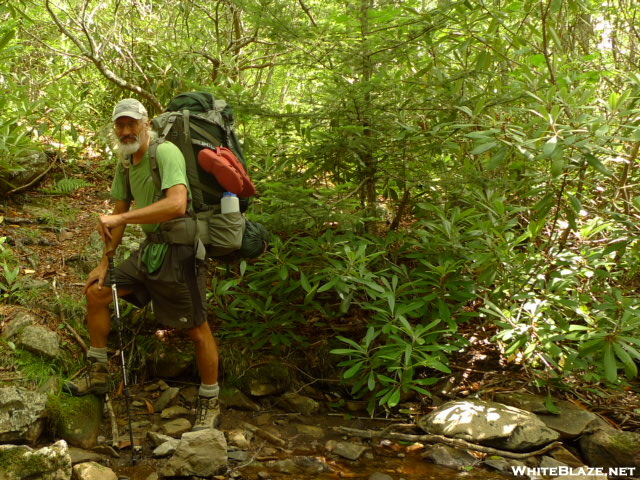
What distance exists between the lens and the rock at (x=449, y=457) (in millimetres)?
4141

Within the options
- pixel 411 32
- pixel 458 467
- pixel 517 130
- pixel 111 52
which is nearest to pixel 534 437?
pixel 458 467

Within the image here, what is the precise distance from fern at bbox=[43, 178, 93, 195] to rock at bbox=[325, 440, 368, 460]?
4.69 meters

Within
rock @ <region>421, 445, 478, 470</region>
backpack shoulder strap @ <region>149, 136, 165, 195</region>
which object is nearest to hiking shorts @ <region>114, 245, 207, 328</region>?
backpack shoulder strap @ <region>149, 136, 165, 195</region>

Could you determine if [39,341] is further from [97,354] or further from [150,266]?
[150,266]

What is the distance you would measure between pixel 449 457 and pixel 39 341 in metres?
3.42

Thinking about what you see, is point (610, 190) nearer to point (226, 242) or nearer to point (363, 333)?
point (363, 333)

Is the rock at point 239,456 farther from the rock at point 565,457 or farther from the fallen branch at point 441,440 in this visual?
the rock at point 565,457

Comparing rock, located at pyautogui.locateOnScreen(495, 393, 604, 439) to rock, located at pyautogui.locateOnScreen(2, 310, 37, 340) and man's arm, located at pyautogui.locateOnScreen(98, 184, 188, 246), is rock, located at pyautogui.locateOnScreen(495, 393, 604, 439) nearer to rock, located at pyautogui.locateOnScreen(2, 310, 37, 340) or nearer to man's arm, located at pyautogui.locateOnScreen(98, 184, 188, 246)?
man's arm, located at pyautogui.locateOnScreen(98, 184, 188, 246)

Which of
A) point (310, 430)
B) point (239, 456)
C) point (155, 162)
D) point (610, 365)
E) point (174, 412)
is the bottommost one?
point (310, 430)

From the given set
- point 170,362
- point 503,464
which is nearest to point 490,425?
point 503,464

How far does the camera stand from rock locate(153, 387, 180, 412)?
4.67m

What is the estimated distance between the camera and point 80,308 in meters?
4.95

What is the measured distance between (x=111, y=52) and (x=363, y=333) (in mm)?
5347

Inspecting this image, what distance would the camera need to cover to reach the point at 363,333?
17.8 ft
